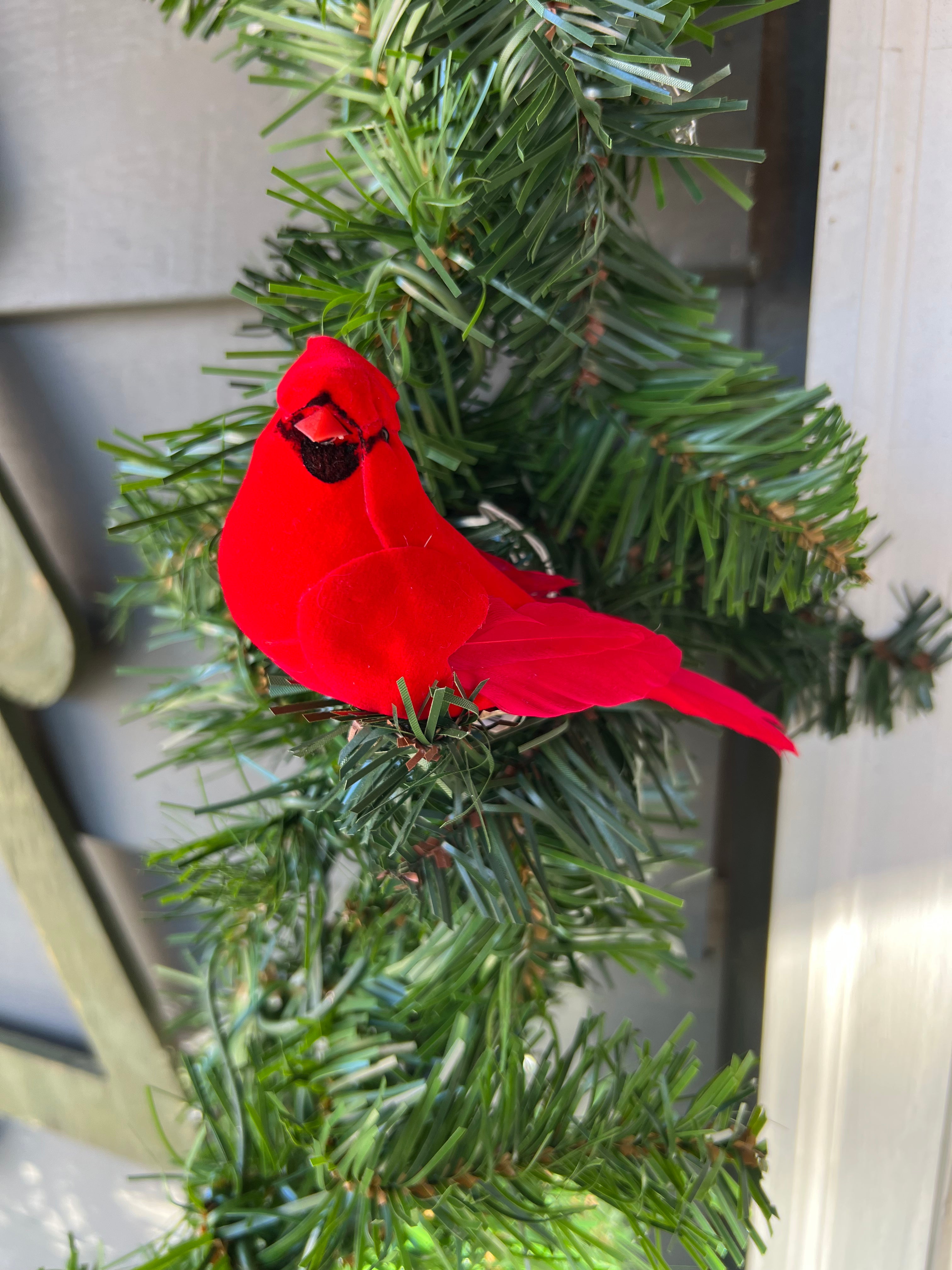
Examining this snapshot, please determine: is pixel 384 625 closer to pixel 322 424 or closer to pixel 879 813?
pixel 322 424

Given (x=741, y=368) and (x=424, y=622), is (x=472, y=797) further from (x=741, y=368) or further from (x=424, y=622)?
(x=741, y=368)

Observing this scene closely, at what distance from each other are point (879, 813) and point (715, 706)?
0.17m

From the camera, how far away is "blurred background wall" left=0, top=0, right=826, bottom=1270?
13.8 inches

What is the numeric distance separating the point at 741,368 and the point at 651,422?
32 mm

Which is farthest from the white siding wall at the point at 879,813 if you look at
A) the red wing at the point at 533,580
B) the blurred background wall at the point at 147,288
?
the red wing at the point at 533,580

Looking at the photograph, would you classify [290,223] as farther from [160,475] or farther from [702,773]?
[702,773]

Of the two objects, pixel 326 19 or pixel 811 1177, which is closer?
pixel 326 19

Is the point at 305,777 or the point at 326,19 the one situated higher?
the point at 326,19

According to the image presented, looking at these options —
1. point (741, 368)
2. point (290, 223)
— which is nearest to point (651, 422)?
point (741, 368)

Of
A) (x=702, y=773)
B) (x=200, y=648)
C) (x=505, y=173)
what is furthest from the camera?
(x=702, y=773)

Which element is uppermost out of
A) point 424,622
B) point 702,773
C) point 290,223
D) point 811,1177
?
point 290,223

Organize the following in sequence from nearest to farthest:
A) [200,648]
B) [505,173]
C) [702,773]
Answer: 1. [505,173]
2. [200,648]
3. [702,773]

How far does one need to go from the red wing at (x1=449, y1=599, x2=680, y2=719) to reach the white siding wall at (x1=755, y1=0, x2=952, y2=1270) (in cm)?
17

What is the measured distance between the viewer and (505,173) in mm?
175
